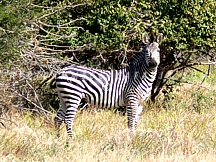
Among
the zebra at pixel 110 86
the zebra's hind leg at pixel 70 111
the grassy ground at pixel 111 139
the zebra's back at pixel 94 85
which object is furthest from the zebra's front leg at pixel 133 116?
the zebra's hind leg at pixel 70 111

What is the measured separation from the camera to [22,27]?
807 cm

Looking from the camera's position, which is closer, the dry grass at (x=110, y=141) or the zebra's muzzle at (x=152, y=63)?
the dry grass at (x=110, y=141)

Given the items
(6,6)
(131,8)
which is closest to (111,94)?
(131,8)

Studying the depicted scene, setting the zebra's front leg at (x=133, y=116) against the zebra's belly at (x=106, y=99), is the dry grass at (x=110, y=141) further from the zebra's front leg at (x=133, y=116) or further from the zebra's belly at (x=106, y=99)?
the zebra's belly at (x=106, y=99)

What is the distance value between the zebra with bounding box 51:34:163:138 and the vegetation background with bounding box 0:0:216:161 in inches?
12.9

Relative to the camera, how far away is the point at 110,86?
36.2 ft

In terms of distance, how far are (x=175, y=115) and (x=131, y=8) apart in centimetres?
229

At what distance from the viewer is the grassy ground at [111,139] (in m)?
8.12

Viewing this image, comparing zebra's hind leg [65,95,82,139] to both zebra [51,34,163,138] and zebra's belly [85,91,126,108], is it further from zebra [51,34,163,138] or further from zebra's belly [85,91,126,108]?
zebra's belly [85,91,126,108]

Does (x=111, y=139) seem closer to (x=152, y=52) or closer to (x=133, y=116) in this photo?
(x=133, y=116)

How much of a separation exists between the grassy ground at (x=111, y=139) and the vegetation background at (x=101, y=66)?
2 cm

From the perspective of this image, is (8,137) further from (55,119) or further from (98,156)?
(55,119)

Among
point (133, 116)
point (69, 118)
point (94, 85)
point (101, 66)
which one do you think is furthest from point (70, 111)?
point (101, 66)

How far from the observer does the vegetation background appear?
8.19 meters
